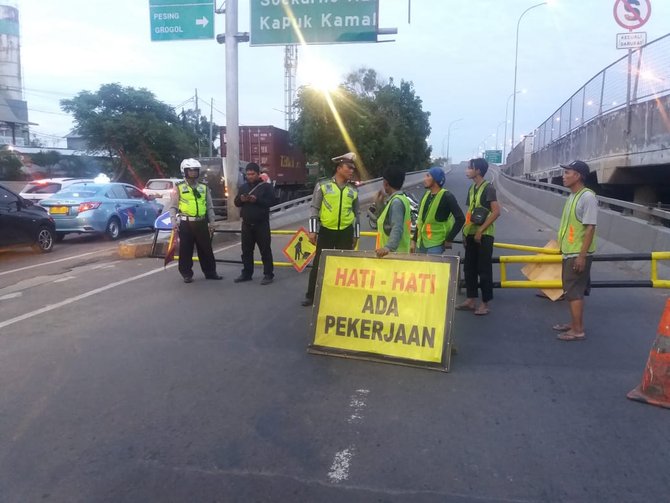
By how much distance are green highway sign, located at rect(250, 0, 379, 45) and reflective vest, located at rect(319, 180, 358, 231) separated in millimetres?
8824

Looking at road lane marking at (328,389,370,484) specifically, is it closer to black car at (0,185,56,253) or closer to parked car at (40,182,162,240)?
black car at (0,185,56,253)

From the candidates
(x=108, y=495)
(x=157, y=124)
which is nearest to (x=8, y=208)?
(x=108, y=495)

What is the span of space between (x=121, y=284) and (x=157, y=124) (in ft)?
109

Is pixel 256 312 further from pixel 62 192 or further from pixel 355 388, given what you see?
pixel 62 192

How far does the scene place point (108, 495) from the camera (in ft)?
9.86

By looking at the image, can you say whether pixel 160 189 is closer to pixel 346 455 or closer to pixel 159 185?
pixel 159 185

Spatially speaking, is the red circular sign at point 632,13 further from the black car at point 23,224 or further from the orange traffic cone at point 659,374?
the black car at point 23,224

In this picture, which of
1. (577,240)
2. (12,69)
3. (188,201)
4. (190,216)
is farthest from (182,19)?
(12,69)

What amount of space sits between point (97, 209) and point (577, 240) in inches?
465

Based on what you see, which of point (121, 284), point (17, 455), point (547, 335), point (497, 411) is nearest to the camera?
point (17, 455)

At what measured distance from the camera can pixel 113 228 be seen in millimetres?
14617

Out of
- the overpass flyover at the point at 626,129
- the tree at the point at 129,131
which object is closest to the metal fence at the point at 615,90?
the overpass flyover at the point at 626,129

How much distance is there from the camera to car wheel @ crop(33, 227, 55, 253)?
12172mm

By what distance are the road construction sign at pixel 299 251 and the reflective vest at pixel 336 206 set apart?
7.87 ft
